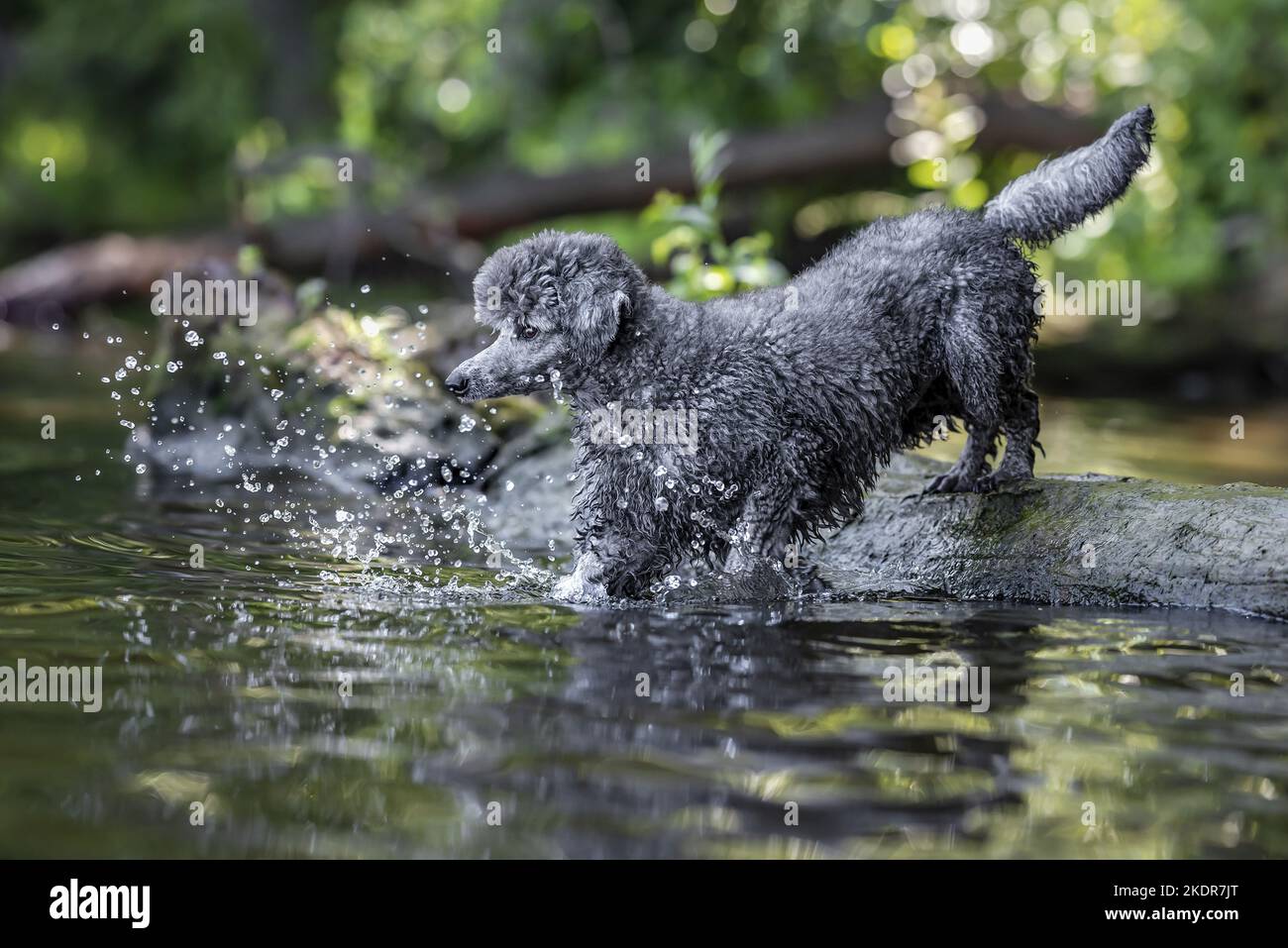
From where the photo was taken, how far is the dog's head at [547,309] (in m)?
6.75

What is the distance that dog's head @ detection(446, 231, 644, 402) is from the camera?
6750mm

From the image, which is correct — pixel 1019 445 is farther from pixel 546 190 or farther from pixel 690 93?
pixel 690 93

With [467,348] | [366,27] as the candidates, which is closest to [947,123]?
[467,348]

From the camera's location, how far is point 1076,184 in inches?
302

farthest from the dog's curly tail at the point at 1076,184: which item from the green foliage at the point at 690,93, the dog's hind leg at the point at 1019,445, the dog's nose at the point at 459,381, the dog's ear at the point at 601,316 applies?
the green foliage at the point at 690,93

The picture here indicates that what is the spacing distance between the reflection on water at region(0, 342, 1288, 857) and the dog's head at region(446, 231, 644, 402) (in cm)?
108

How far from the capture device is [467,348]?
11.4 metres


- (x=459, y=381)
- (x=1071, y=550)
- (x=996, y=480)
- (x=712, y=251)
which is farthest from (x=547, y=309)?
(x=712, y=251)

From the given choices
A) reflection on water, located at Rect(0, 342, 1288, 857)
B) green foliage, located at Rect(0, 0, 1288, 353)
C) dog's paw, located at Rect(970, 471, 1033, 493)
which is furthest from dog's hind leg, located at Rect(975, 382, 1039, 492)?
green foliage, located at Rect(0, 0, 1288, 353)

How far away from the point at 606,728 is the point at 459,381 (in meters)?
2.32

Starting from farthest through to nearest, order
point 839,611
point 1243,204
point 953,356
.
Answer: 1. point 1243,204
2. point 953,356
3. point 839,611
